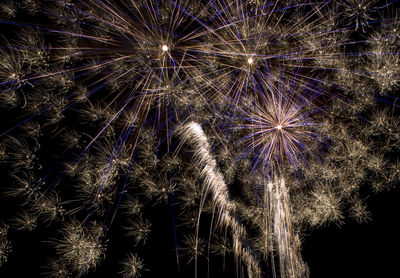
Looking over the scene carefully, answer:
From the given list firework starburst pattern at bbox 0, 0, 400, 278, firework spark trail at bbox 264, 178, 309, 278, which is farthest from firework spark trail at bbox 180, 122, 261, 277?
firework spark trail at bbox 264, 178, 309, 278

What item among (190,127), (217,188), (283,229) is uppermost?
(190,127)

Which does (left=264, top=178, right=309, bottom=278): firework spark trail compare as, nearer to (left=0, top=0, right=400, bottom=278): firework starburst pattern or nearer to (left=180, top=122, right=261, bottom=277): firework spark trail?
(left=0, top=0, right=400, bottom=278): firework starburst pattern

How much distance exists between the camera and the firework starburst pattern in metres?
1.14

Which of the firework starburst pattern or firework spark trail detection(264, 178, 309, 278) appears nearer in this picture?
the firework starburst pattern

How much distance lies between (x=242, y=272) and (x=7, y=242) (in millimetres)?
1352

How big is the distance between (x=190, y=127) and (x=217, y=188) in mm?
400

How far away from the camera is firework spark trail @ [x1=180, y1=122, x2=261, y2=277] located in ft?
4.01

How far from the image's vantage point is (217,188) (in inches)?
48.8

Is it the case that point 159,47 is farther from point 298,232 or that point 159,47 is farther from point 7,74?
point 298,232

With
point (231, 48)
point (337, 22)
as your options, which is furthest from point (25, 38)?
point (337, 22)

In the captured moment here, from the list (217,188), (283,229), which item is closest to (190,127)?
(217,188)

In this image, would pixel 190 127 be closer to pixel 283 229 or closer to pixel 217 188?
pixel 217 188

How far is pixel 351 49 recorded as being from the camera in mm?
1227

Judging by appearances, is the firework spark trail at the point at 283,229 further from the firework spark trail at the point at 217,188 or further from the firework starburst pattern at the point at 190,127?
the firework spark trail at the point at 217,188
